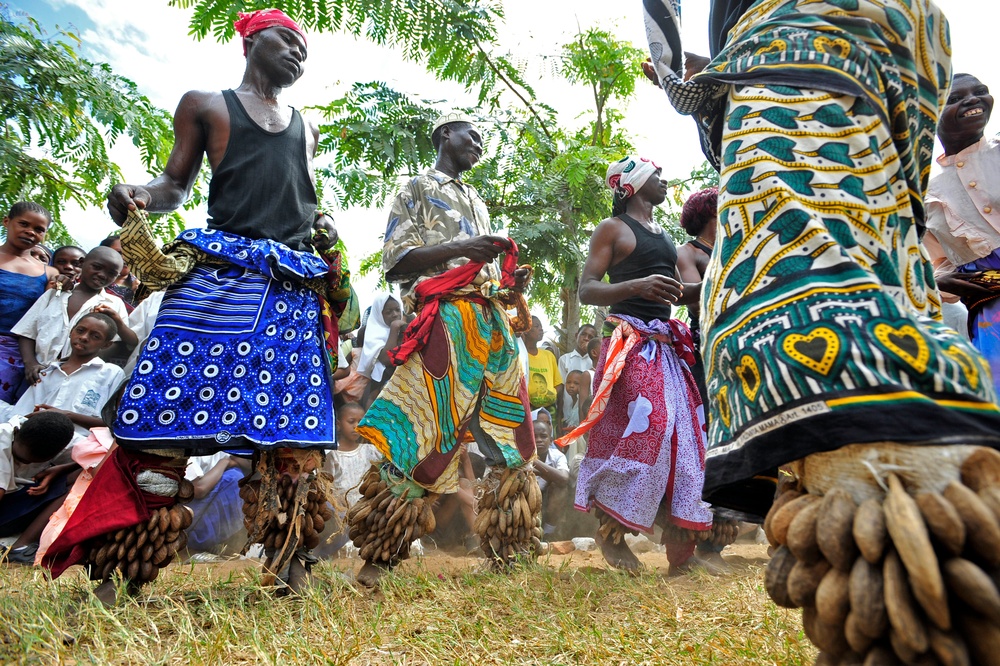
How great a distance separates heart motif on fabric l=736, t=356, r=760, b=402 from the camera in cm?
103

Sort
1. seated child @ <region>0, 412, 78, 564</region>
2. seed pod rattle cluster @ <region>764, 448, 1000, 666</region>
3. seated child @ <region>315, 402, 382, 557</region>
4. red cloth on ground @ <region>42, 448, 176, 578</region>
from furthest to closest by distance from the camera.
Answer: seated child @ <region>315, 402, 382, 557</region> < seated child @ <region>0, 412, 78, 564</region> < red cloth on ground @ <region>42, 448, 176, 578</region> < seed pod rattle cluster @ <region>764, 448, 1000, 666</region>

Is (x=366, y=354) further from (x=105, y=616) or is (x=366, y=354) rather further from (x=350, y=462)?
(x=105, y=616)

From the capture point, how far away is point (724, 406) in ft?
3.71

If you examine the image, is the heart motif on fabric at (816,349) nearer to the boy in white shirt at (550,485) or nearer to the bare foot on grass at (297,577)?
the bare foot on grass at (297,577)

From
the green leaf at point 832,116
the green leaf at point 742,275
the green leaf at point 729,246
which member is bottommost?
the green leaf at point 742,275

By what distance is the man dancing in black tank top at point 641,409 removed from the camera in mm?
3721

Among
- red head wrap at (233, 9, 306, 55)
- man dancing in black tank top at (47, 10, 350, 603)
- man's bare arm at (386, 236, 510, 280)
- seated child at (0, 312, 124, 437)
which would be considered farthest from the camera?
seated child at (0, 312, 124, 437)

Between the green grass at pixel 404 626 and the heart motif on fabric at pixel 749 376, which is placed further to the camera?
the green grass at pixel 404 626

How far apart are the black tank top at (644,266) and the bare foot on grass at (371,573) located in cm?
202

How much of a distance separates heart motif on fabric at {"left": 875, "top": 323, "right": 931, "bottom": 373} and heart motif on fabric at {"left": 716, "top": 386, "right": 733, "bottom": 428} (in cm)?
26

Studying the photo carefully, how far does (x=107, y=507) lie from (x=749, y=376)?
92.7 inches

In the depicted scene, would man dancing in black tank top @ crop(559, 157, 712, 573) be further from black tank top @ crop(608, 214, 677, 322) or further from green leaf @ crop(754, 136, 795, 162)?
green leaf @ crop(754, 136, 795, 162)

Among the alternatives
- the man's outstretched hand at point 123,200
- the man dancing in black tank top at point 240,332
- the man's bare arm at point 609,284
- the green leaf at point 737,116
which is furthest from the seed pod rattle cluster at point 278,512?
the green leaf at point 737,116

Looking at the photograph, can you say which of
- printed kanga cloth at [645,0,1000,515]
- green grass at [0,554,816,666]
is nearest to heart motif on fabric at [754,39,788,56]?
printed kanga cloth at [645,0,1000,515]
